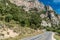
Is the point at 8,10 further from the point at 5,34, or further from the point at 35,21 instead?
the point at 35,21

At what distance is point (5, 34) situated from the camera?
55719 mm

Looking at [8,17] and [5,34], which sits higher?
[8,17]

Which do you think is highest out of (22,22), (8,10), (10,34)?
(8,10)

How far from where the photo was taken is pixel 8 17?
82.2 m

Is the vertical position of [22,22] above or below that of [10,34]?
above

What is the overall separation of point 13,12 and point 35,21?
44375 millimetres

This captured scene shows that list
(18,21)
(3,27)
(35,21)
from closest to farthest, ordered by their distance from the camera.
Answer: (3,27) → (18,21) → (35,21)

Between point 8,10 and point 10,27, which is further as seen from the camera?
point 8,10

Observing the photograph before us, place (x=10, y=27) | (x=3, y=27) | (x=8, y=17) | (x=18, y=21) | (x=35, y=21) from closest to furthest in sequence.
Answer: (x=3, y=27)
(x=10, y=27)
(x=8, y=17)
(x=18, y=21)
(x=35, y=21)

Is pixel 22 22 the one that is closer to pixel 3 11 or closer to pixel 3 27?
pixel 3 11

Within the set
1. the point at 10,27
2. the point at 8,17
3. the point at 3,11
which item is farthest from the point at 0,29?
the point at 3,11

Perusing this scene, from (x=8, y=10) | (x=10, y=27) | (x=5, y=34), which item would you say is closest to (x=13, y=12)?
(x=8, y=10)

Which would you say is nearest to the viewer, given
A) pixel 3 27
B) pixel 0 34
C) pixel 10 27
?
pixel 0 34

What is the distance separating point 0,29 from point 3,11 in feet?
109
